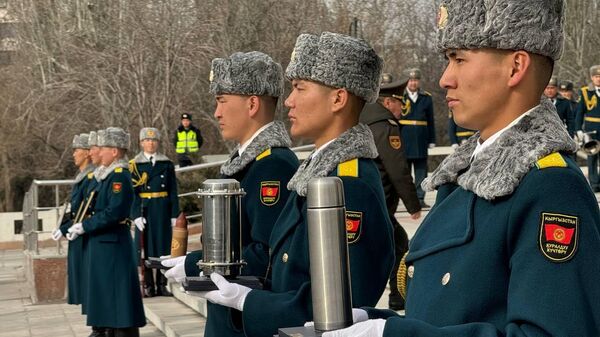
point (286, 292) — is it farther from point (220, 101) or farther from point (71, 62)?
point (71, 62)

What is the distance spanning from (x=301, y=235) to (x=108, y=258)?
6606 millimetres

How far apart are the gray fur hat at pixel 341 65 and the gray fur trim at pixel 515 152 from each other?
1.35m

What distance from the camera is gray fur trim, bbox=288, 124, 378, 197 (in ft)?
11.9

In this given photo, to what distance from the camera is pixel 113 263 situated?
9977 mm

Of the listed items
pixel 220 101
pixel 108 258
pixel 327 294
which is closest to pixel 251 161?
pixel 220 101

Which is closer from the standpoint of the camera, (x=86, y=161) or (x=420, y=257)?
(x=420, y=257)

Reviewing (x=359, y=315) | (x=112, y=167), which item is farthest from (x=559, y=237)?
(x=112, y=167)

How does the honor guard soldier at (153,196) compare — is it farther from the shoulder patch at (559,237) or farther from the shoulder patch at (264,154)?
the shoulder patch at (559,237)

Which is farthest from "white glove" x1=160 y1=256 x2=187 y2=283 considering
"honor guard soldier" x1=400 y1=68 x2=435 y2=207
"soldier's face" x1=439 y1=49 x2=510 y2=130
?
"honor guard soldier" x1=400 y1=68 x2=435 y2=207

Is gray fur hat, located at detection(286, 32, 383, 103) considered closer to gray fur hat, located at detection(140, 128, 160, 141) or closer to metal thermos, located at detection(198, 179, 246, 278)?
metal thermos, located at detection(198, 179, 246, 278)

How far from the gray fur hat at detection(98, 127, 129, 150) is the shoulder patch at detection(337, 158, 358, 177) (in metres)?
7.28

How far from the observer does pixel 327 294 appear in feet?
7.14

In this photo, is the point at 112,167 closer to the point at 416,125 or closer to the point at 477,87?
the point at 416,125

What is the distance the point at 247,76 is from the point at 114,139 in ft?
20.1
